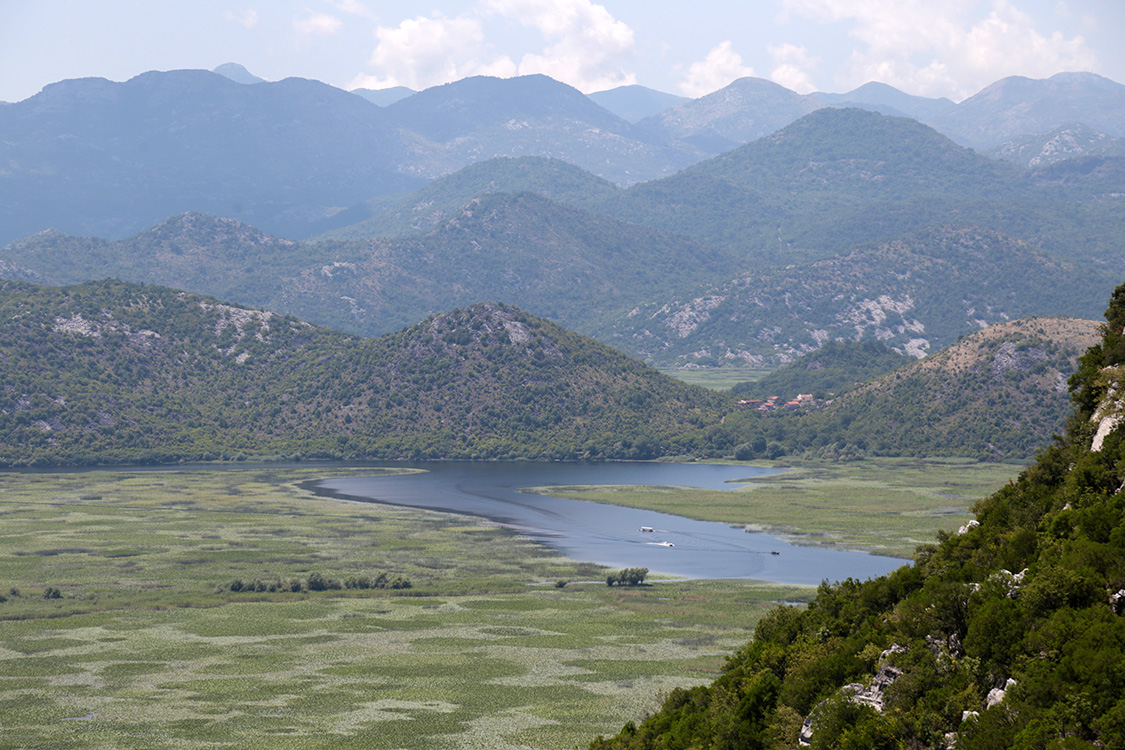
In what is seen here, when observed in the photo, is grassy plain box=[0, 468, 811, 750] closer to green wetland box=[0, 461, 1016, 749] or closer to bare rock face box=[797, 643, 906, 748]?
green wetland box=[0, 461, 1016, 749]

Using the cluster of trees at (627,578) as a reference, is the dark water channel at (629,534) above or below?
above

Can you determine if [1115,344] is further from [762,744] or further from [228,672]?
[228,672]

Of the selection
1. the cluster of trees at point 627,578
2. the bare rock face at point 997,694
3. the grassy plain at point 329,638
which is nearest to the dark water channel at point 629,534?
the cluster of trees at point 627,578

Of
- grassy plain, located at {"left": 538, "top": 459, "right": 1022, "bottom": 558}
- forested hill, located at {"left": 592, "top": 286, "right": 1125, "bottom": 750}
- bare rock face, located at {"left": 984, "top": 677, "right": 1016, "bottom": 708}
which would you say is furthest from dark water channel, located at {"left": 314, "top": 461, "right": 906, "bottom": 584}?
bare rock face, located at {"left": 984, "top": 677, "right": 1016, "bottom": 708}

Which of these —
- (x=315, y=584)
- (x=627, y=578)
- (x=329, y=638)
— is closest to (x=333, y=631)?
(x=329, y=638)

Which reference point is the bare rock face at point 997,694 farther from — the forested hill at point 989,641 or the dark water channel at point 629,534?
the dark water channel at point 629,534

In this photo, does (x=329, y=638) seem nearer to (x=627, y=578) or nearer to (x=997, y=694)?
(x=627, y=578)

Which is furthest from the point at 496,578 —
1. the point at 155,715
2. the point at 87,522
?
the point at 87,522
